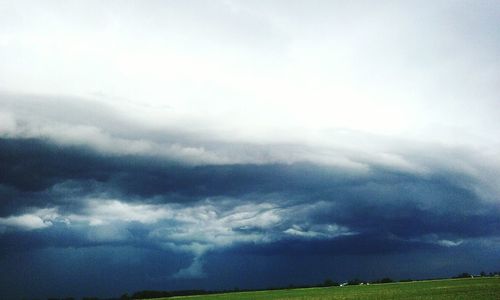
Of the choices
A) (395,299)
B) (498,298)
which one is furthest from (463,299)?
(395,299)

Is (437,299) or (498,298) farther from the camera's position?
(437,299)

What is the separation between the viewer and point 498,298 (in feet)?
220

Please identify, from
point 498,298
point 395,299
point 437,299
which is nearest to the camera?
point 498,298

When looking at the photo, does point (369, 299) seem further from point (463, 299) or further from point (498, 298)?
point (498, 298)

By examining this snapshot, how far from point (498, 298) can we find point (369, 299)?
27.2 meters

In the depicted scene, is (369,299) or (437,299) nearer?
(437,299)

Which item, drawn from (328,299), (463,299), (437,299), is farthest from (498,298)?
(328,299)

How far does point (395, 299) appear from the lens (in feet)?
284

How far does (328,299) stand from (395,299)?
18.9m

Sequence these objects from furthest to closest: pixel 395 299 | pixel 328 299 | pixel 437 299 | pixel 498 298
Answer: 1. pixel 328 299
2. pixel 395 299
3. pixel 437 299
4. pixel 498 298

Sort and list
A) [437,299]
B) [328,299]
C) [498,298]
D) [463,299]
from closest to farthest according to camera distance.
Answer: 1. [498,298]
2. [463,299]
3. [437,299]
4. [328,299]

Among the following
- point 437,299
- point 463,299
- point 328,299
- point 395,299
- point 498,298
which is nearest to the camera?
point 498,298

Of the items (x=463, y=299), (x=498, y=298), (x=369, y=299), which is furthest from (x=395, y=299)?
(x=498, y=298)

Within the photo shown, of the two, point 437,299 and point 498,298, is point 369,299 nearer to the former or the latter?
point 437,299
